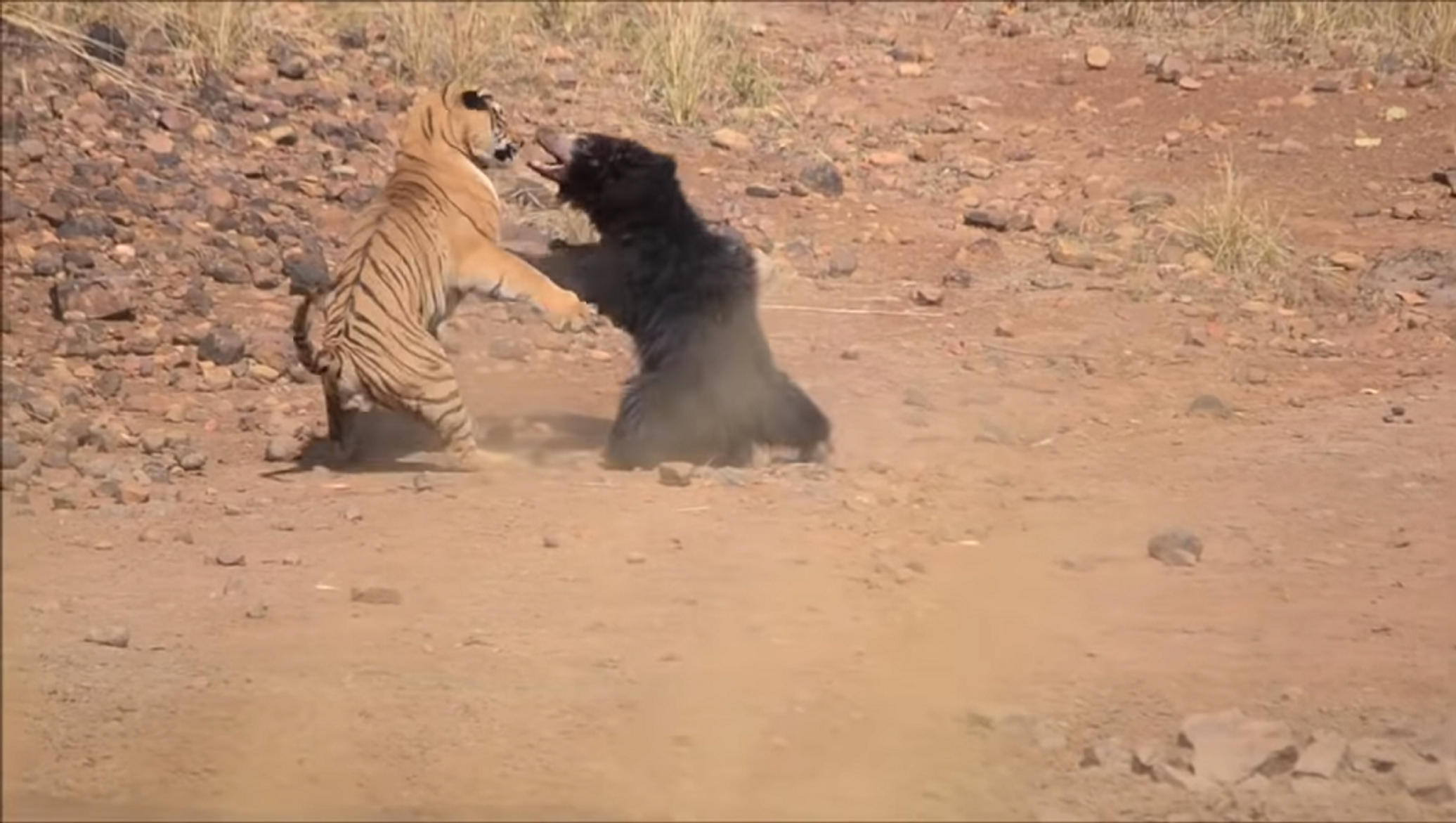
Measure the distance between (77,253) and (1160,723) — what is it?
5.33m

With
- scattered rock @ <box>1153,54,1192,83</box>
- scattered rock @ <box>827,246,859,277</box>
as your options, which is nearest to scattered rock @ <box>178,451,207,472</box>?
scattered rock @ <box>827,246,859,277</box>

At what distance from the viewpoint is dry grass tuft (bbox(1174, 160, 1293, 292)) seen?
10211 millimetres

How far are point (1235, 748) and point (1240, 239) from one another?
5.21 metres

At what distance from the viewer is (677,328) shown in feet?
25.9

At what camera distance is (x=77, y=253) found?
9258mm

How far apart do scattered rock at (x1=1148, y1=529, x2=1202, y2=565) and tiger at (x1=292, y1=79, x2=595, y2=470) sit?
2.10 meters

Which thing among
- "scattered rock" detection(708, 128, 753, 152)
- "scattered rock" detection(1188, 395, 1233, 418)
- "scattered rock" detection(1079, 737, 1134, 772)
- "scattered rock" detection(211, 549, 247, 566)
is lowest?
"scattered rock" detection(211, 549, 247, 566)

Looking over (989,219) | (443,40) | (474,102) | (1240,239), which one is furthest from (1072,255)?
(443,40)

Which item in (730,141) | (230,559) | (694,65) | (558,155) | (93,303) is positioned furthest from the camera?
(694,65)

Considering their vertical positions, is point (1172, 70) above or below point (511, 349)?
above

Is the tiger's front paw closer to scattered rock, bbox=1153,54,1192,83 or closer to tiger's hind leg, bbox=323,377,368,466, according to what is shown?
tiger's hind leg, bbox=323,377,368,466

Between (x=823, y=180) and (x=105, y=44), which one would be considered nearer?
(x=105, y=44)

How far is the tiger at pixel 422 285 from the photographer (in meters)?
7.45

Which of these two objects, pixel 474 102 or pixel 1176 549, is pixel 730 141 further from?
pixel 1176 549
